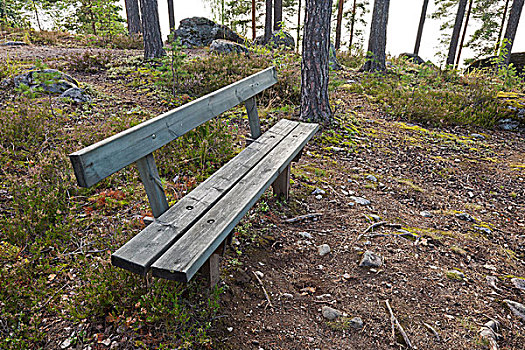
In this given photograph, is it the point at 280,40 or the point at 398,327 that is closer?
the point at 398,327

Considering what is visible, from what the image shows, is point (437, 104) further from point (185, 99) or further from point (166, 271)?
point (166, 271)

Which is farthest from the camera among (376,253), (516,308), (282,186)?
(282,186)

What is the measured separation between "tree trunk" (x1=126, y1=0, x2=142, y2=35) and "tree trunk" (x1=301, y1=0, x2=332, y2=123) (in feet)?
41.9

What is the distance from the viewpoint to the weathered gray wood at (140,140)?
1.95 meters

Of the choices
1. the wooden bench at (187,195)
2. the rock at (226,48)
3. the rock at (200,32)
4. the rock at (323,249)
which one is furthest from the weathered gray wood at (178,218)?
the rock at (200,32)

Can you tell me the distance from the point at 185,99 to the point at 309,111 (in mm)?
2427

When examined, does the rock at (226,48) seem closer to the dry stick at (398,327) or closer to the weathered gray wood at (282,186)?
the weathered gray wood at (282,186)

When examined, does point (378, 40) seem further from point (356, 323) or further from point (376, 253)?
point (356, 323)

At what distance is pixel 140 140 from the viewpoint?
2328 mm

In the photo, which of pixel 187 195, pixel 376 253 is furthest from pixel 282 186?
pixel 187 195

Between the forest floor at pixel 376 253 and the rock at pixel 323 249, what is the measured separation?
0.10 ft

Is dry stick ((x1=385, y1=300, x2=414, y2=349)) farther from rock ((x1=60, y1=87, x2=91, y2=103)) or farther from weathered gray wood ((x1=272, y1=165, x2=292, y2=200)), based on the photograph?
rock ((x1=60, y1=87, x2=91, y2=103))

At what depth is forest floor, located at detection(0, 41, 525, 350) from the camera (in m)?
2.63

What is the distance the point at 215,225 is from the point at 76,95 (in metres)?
5.16
